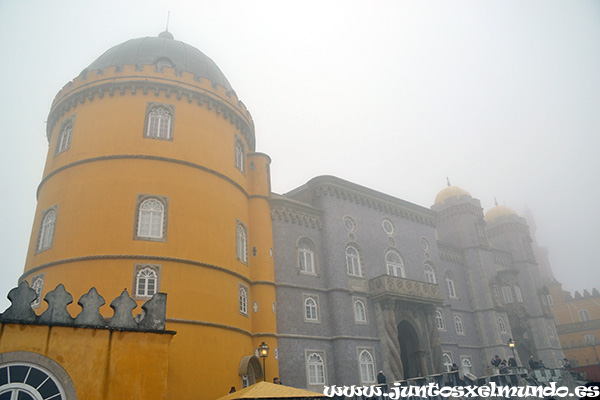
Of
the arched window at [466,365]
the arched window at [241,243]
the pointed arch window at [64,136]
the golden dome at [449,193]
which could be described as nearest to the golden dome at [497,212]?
the golden dome at [449,193]

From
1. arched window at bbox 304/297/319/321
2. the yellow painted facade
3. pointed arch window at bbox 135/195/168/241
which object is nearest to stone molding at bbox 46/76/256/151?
pointed arch window at bbox 135/195/168/241

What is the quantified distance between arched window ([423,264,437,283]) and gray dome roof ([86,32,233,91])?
59.5 feet

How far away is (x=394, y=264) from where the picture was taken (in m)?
30.5

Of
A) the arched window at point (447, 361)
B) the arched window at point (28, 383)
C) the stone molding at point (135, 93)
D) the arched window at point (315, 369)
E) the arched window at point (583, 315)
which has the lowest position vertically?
the arched window at point (28, 383)

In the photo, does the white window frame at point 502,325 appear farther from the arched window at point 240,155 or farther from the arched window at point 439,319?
the arched window at point 240,155

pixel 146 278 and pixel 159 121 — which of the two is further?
pixel 159 121

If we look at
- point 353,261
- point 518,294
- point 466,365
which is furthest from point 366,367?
point 518,294

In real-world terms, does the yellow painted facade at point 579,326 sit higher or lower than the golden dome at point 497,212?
lower

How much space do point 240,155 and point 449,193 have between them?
24.6 m

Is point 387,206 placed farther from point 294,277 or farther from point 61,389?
point 61,389

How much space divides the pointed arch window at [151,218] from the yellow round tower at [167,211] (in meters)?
0.04

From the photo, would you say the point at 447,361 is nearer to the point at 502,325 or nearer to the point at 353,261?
the point at 502,325

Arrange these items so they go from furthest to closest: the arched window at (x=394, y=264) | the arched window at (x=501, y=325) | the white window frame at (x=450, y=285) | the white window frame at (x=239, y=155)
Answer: the arched window at (x=501, y=325)
the white window frame at (x=450, y=285)
the arched window at (x=394, y=264)
the white window frame at (x=239, y=155)

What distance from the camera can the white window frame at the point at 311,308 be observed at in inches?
971
